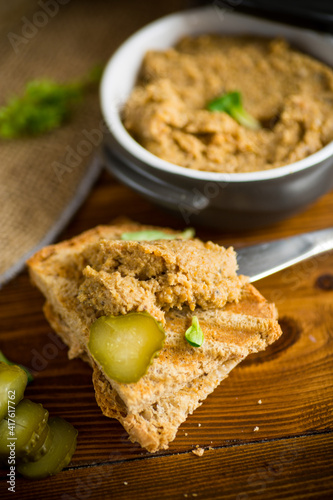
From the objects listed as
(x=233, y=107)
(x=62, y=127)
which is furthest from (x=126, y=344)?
(x=62, y=127)

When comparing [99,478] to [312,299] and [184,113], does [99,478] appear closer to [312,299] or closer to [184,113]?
[312,299]

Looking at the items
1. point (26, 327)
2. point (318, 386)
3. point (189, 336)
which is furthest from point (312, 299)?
point (26, 327)

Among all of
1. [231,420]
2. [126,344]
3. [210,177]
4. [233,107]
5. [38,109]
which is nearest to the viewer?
[126,344]

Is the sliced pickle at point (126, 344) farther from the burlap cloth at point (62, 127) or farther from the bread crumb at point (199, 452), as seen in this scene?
the burlap cloth at point (62, 127)

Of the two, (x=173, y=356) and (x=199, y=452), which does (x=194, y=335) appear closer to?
(x=173, y=356)

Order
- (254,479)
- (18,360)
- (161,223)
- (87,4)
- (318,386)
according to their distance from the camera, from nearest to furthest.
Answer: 1. (254,479)
2. (318,386)
3. (18,360)
4. (161,223)
5. (87,4)

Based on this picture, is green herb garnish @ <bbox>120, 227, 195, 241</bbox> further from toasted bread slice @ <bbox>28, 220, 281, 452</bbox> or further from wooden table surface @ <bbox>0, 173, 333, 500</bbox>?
wooden table surface @ <bbox>0, 173, 333, 500</bbox>
